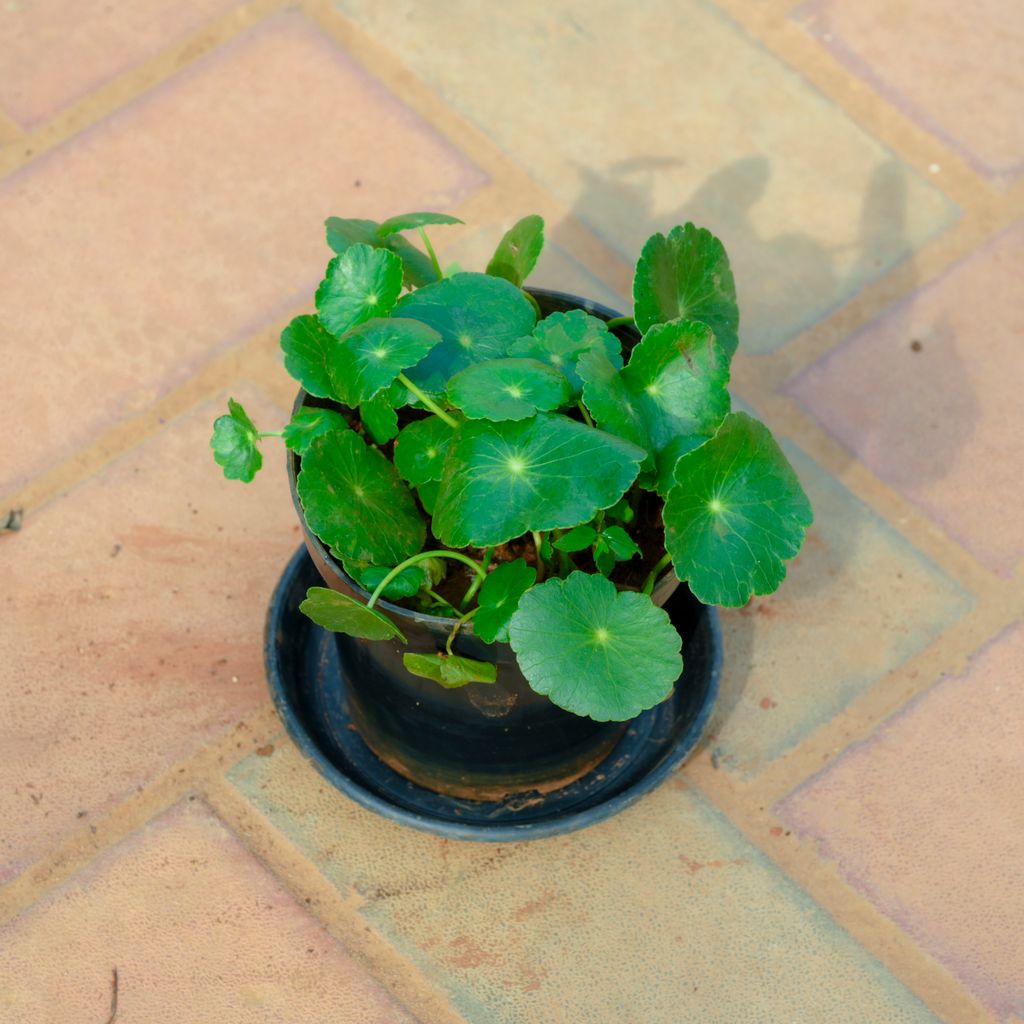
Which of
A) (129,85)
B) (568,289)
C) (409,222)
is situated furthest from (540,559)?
(129,85)

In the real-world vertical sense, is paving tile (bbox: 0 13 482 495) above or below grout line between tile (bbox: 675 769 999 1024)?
below

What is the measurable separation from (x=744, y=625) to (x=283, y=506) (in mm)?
485

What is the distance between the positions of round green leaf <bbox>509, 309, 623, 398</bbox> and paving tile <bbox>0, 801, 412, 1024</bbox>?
56cm

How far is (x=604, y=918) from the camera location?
50.6 inches

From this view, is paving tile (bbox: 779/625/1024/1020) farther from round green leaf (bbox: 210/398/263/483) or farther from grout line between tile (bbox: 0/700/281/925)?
round green leaf (bbox: 210/398/263/483)

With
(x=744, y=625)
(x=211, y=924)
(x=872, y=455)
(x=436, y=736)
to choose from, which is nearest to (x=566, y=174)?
(x=872, y=455)

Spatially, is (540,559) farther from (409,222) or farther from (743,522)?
(409,222)

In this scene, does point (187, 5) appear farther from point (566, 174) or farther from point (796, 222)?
point (796, 222)

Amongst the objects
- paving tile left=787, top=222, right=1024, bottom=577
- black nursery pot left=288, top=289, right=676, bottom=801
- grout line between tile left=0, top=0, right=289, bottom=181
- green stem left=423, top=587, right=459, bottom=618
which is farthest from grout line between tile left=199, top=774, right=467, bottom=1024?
grout line between tile left=0, top=0, right=289, bottom=181

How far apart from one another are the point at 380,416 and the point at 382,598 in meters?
0.14

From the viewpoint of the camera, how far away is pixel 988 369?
1.59 m

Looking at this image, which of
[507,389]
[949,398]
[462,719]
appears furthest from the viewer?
[949,398]

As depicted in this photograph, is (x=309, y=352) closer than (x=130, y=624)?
Yes

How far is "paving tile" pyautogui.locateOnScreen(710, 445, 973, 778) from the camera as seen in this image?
4.58 ft
